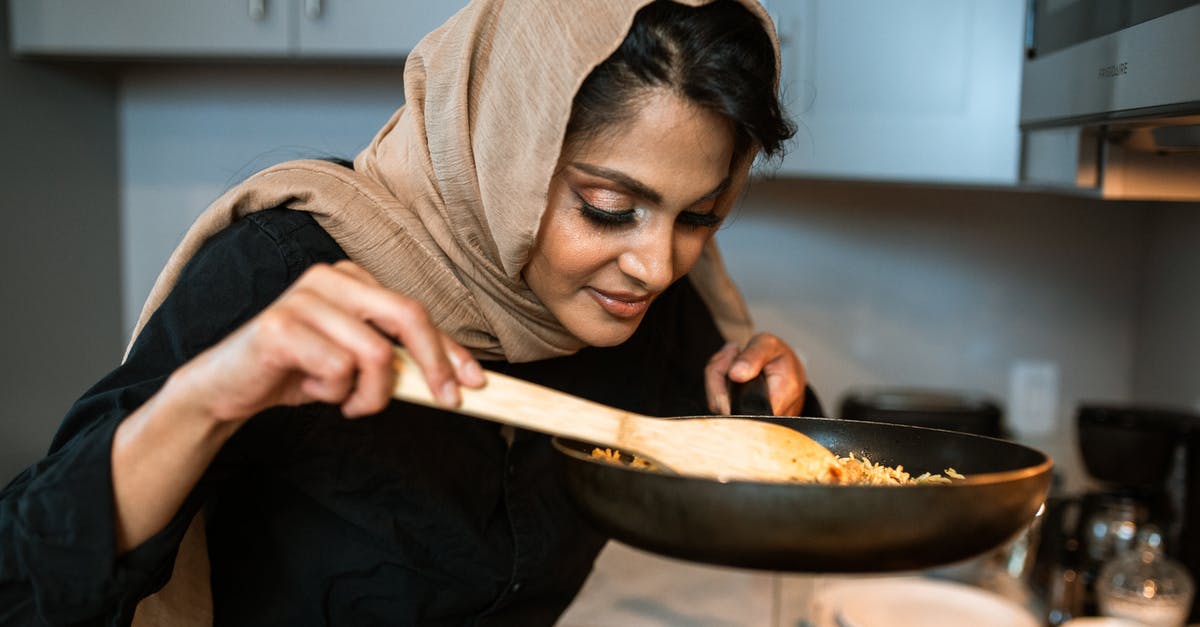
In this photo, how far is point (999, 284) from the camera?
203 centimetres

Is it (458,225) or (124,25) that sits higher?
(124,25)

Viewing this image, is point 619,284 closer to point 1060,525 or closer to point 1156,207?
Answer: point 1060,525

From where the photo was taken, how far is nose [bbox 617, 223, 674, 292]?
0.90 metres

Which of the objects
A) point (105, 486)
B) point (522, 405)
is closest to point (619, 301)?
point (522, 405)

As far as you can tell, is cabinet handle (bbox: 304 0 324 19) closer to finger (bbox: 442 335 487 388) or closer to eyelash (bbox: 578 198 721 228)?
eyelash (bbox: 578 198 721 228)

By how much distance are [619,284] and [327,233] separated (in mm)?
286

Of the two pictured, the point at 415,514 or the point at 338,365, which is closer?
the point at 338,365

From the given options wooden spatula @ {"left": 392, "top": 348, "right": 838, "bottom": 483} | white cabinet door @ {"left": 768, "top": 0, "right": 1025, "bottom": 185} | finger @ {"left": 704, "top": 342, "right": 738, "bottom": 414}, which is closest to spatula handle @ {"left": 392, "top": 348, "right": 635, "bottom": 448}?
wooden spatula @ {"left": 392, "top": 348, "right": 838, "bottom": 483}

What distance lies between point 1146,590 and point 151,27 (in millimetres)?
1807

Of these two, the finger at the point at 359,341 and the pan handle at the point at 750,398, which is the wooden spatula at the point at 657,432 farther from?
the pan handle at the point at 750,398

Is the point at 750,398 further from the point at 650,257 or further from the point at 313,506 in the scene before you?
the point at 313,506

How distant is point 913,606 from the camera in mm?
1532

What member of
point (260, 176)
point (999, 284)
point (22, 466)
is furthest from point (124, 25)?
point (999, 284)

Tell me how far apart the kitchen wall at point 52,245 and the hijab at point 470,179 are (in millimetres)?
1098
